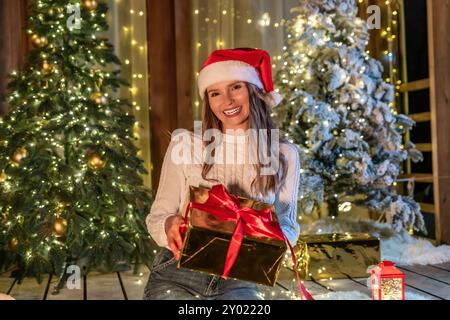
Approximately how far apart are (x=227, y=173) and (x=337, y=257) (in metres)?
1.70

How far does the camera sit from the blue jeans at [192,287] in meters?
1.72

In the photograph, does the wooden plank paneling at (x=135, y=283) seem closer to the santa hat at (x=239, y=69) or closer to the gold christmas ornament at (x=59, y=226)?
the gold christmas ornament at (x=59, y=226)

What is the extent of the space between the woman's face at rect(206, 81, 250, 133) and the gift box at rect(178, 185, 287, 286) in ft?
1.17

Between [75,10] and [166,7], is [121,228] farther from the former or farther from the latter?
[166,7]

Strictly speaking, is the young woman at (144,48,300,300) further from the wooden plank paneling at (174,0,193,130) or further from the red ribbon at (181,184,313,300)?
the wooden plank paneling at (174,0,193,130)

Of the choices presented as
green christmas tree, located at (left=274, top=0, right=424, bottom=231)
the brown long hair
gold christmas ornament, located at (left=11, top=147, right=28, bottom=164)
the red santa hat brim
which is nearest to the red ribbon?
the brown long hair

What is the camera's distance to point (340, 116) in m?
3.84

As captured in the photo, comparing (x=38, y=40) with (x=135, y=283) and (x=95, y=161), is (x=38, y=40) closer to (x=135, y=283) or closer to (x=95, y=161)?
(x=95, y=161)

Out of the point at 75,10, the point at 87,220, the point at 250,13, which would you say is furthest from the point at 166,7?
the point at 87,220

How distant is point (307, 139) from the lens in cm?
389

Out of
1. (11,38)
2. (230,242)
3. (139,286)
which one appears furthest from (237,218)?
(11,38)

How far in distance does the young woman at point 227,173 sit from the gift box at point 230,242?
9 centimetres

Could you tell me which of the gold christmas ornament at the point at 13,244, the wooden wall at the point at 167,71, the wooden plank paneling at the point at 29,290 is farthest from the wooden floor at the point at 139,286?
the wooden wall at the point at 167,71

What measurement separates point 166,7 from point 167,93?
589 millimetres
